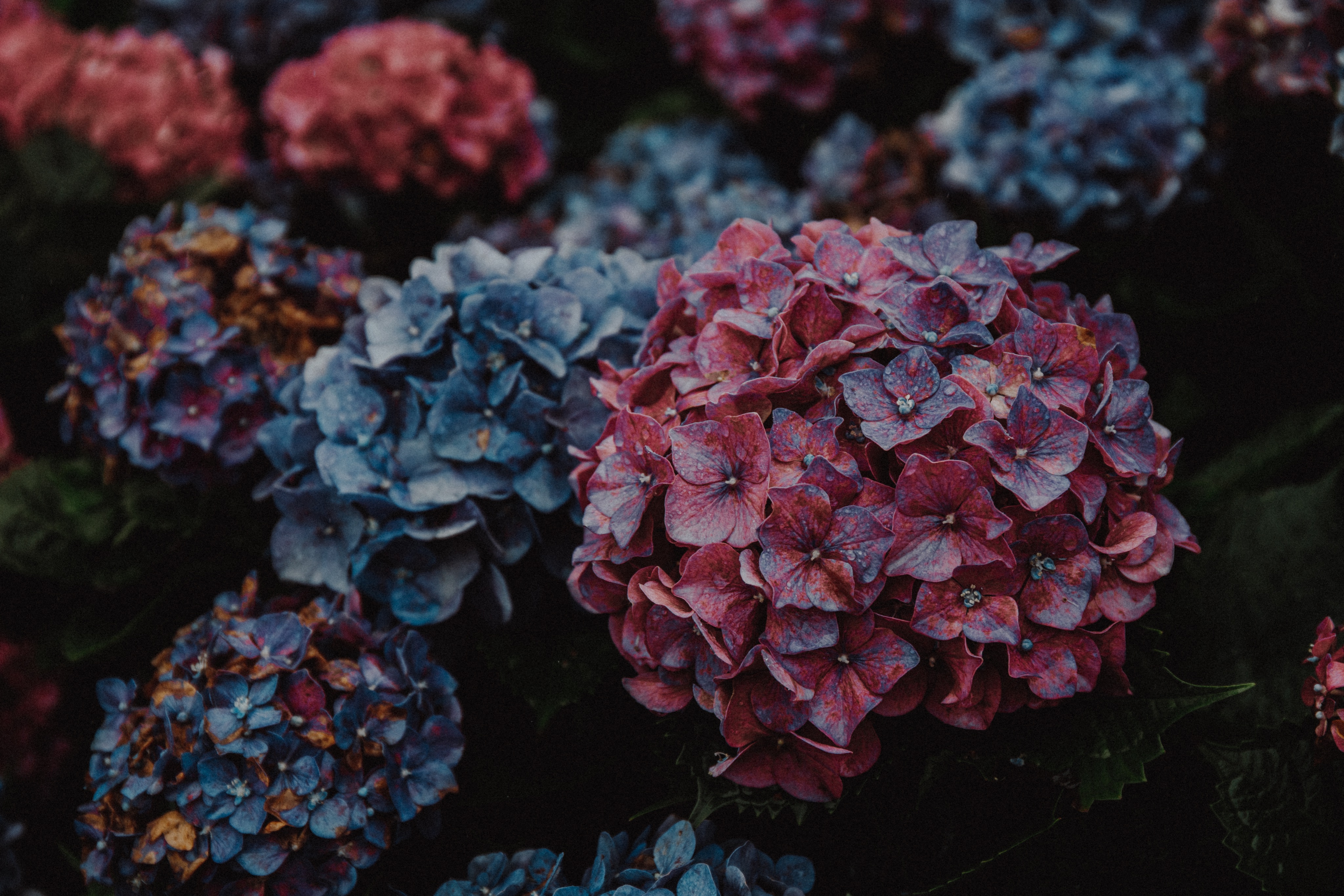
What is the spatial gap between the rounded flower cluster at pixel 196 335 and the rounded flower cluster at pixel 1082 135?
165 centimetres

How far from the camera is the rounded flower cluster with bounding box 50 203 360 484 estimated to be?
1772 millimetres

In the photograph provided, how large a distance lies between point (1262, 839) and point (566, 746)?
3.77 feet

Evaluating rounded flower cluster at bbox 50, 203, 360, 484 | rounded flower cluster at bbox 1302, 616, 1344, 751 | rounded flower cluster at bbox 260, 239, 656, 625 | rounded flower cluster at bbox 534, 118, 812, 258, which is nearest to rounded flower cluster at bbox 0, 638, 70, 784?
rounded flower cluster at bbox 50, 203, 360, 484

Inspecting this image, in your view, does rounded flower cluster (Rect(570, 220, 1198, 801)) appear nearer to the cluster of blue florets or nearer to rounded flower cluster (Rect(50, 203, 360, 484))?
rounded flower cluster (Rect(50, 203, 360, 484))

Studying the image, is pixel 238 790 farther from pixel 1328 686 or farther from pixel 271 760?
pixel 1328 686

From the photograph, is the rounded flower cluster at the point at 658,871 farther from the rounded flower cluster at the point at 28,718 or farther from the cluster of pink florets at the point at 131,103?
the cluster of pink florets at the point at 131,103

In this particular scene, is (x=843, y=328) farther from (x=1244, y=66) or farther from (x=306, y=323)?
(x=1244, y=66)

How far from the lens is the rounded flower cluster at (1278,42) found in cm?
194

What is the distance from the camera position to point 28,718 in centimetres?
216

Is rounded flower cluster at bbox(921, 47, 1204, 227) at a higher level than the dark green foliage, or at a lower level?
higher

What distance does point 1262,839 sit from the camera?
135 cm

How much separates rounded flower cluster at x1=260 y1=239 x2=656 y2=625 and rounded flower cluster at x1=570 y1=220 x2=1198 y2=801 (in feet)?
0.80

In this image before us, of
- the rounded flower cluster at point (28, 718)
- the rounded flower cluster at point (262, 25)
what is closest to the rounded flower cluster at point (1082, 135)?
the rounded flower cluster at point (262, 25)

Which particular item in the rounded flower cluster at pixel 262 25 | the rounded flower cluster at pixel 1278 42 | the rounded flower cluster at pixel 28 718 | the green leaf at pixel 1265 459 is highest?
the rounded flower cluster at pixel 1278 42
